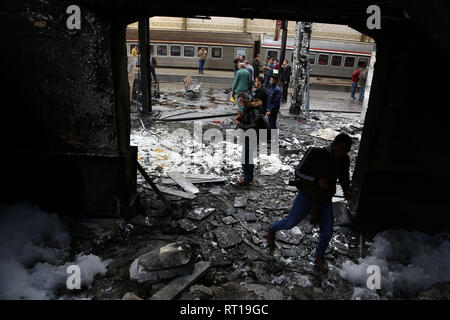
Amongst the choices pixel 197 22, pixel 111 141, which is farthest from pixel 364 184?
pixel 197 22

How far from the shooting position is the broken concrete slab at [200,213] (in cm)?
555

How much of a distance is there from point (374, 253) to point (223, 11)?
14.2ft

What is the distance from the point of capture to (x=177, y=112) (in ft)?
41.1

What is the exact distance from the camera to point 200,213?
18.6 feet

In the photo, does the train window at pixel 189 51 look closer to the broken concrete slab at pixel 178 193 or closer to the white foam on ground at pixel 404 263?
the broken concrete slab at pixel 178 193

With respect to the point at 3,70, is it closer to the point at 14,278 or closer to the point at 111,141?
the point at 111,141

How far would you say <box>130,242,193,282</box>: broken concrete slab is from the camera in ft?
12.6

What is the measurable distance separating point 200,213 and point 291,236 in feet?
5.71

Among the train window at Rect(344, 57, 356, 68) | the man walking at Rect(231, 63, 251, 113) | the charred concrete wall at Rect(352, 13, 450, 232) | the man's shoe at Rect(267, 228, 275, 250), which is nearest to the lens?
the charred concrete wall at Rect(352, 13, 450, 232)

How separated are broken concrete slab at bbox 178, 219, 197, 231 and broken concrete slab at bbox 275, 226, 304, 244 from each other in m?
1.49

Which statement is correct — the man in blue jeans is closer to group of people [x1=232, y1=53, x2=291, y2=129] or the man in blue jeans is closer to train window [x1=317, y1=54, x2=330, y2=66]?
group of people [x1=232, y1=53, x2=291, y2=129]

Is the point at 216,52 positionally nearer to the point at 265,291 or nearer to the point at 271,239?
the point at 271,239

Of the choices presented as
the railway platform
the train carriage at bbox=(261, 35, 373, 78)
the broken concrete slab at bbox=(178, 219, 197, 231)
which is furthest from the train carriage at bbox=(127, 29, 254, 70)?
the broken concrete slab at bbox=(178, 219, 197, 231)

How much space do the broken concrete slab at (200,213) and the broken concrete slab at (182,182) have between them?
75 cm
